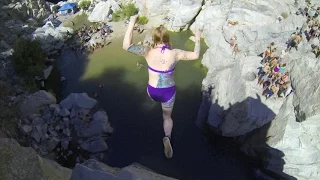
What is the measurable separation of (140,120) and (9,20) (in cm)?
1701

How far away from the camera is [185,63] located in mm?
22000

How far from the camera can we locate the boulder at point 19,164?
4684 mm

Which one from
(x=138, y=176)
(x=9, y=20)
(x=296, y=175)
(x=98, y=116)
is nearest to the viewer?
(x=138, y=176)

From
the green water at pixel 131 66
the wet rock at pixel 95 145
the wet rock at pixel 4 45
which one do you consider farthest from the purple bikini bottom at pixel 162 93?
the wet rock at pixel 4 45

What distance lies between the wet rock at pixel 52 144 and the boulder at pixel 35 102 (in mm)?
2293

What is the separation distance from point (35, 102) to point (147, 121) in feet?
20.4

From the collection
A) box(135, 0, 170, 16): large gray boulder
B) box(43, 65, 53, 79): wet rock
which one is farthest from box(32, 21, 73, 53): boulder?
box(135, 0, 170, 16): large gray boulder

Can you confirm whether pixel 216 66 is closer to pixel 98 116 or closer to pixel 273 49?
pixel 273 49

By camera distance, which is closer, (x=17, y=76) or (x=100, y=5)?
(x=17, y=76)

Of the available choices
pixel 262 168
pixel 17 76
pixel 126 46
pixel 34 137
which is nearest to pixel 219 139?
pixel 262 168

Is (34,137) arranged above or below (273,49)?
below

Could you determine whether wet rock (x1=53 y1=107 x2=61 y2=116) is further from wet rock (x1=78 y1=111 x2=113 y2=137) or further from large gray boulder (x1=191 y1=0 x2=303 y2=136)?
large gray boulder (x1=191 y1=0 x2=303 y2=136)

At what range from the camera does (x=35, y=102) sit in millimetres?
17562

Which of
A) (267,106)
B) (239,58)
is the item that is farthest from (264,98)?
(239,58)
